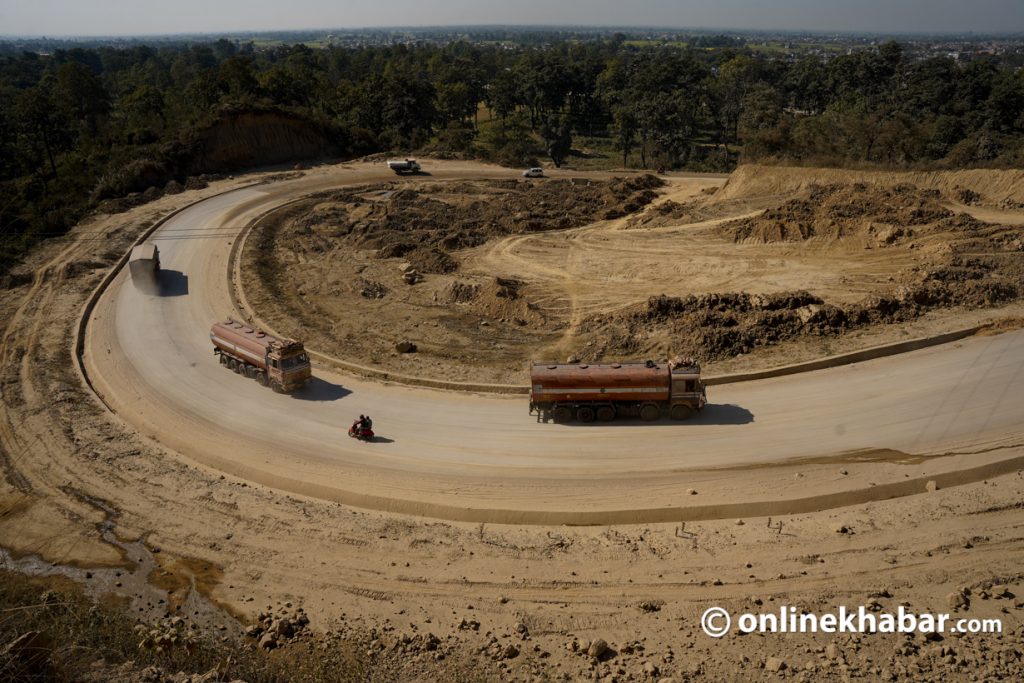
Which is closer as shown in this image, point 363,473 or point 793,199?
point 363,473

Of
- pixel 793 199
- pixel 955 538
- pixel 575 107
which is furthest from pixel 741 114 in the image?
pixel 955 538

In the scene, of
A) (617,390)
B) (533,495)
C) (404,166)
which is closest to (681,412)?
(617,390)

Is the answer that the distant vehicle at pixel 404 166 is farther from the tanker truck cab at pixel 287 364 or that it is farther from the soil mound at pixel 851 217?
the tanker truck cab at pixel 287 364

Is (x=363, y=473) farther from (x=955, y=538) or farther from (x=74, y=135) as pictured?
(x=74, y=135)

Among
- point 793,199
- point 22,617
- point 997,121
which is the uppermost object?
point 997,121

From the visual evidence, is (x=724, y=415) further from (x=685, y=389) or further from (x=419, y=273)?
(x=419, y=273)

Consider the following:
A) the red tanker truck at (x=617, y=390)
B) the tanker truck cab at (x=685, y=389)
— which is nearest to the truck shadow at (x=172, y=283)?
the red tanker truck at (x=617, y=390)

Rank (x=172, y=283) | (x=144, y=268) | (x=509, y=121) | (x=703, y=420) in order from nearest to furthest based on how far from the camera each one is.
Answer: (x=703, y=420) → (x=144, y=268) → (x=172, y=283) → (x=509, y=121)
